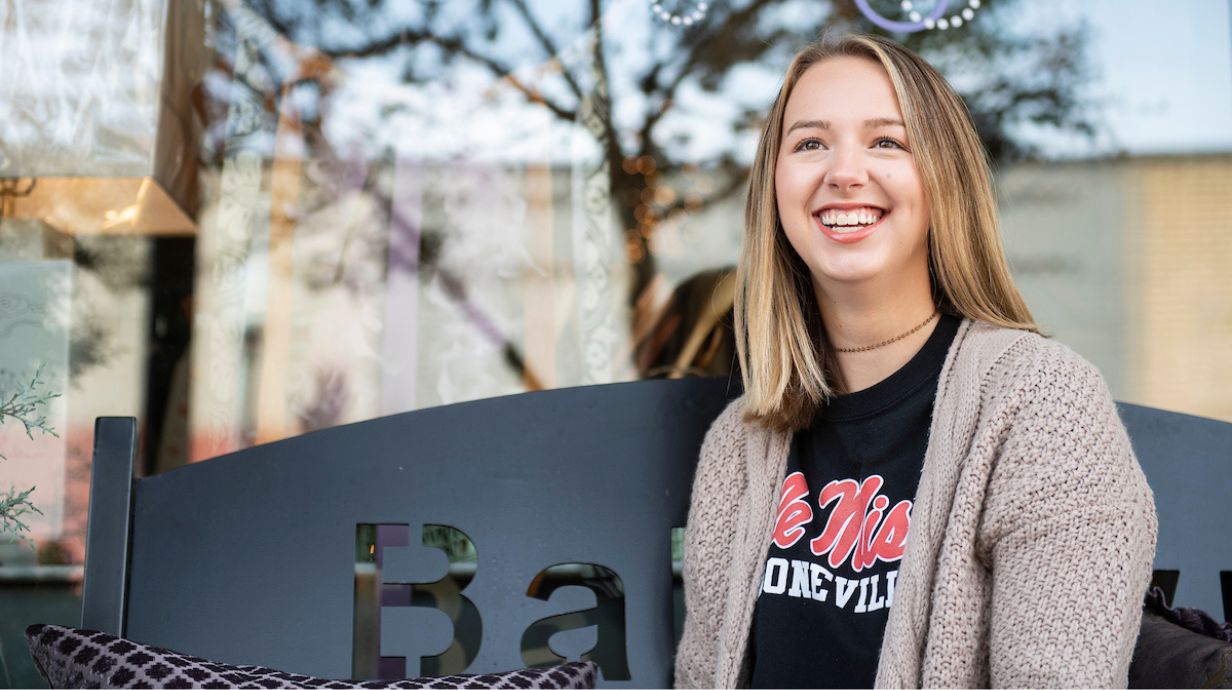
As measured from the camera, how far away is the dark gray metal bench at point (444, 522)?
4.10ft

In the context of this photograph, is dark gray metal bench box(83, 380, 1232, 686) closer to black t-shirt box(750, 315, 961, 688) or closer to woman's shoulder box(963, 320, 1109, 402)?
black t-shirt box(750, 315, 961, 688)

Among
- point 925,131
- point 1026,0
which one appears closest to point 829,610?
point 925,131

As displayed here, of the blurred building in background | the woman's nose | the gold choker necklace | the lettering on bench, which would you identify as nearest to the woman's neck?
the gold choker necklace

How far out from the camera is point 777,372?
128 centimetres

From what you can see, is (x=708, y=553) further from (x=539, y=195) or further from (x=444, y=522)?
(x=539, y=195)

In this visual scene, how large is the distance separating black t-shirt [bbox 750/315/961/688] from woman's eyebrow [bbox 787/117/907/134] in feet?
0.70

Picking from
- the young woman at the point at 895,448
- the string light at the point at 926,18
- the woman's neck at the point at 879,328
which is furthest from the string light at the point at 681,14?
the woman's neck at the point at 879,328

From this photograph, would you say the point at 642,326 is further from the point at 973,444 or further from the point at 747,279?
the point at 973,444

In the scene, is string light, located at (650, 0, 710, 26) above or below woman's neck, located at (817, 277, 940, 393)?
above

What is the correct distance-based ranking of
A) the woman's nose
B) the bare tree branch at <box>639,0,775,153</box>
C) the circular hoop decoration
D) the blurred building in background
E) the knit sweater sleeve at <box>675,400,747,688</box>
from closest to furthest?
the woman's nose < the knit sweater sleeve at <box>675,400,747,688</box> < the blurred building in background < the circular hoop decoration < the bare tree branch at <box>639,0,775,153</box>

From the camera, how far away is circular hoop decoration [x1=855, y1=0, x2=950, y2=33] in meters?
2.59

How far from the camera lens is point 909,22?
2592mm

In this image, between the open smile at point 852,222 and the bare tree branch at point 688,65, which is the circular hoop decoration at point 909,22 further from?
the open smile at point 852,222

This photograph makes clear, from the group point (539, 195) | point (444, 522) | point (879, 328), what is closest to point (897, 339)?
point (879, 328)
